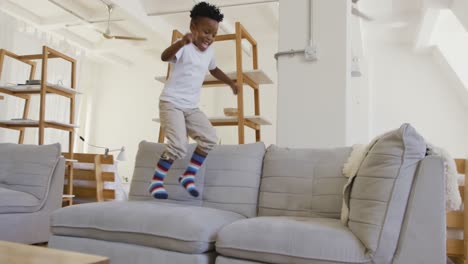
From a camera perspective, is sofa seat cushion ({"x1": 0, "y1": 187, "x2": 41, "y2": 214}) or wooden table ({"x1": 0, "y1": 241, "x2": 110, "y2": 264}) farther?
sofa seat cushion ({"x1": 0, "y1": 187, "x2": 41, "y2": 214})

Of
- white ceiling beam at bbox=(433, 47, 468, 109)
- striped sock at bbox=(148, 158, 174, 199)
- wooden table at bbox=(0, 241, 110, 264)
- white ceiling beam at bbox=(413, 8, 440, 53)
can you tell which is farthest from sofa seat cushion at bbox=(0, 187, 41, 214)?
white ceiling beam at bbox=(433, 47, 468, 109)

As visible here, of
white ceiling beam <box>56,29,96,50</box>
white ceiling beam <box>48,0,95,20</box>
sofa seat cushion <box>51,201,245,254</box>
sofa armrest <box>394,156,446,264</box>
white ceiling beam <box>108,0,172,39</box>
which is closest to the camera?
sofa armrest <box>394,156,446,264</box>

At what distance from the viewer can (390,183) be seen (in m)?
1.46

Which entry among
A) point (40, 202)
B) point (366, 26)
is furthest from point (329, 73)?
point (366, 26)

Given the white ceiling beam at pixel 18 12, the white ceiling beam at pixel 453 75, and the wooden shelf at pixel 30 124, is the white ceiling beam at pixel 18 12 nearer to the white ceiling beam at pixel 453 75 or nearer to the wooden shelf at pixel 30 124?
the wooden shelf at pixel 30 124

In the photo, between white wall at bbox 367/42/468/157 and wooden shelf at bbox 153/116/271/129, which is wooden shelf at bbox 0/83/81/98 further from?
white wall at bbox 367/42/468/157

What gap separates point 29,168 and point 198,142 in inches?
58.3

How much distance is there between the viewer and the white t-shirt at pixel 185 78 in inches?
88.3

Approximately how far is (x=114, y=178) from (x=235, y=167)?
223cm

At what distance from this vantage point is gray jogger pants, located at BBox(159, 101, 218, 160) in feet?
7.04

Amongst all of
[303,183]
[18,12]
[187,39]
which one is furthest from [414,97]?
[18,12]

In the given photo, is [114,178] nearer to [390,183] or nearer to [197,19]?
[197,19]

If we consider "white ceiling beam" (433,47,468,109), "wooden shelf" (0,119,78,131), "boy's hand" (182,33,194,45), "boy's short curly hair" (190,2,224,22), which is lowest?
"wooden shelf" (0,119,78,131)

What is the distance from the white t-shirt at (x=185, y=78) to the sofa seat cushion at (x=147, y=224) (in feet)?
2.13
